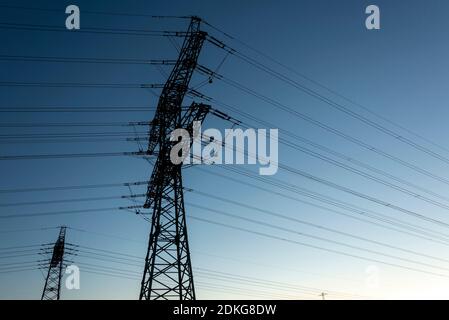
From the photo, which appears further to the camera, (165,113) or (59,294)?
(59,294)

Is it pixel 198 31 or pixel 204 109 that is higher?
pixel 198 31

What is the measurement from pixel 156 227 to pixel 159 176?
3402 millimetres

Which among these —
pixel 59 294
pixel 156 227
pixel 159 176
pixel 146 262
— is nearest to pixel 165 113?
pixel 159 176

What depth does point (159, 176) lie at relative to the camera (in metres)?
22.5

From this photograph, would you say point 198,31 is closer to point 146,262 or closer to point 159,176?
point 159,176

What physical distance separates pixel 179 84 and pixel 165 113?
199 centimetres

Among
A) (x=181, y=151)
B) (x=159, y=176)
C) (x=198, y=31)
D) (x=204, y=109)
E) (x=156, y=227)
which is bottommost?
(x=156, y=227)
